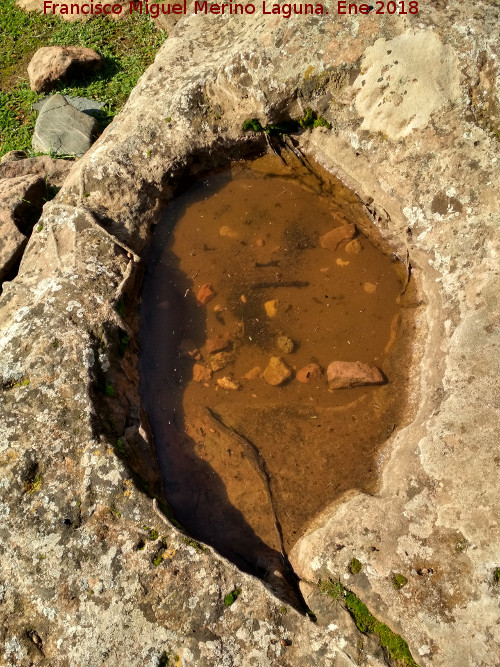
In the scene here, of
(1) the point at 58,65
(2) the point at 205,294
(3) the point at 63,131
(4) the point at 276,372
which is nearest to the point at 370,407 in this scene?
(4) the point at 276,372

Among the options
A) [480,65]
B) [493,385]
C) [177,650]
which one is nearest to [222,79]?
[480,65]

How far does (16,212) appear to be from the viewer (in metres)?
6.75

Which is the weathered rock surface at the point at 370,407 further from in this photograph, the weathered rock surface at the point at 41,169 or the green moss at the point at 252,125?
the weathered rock surface at the point at 41,169

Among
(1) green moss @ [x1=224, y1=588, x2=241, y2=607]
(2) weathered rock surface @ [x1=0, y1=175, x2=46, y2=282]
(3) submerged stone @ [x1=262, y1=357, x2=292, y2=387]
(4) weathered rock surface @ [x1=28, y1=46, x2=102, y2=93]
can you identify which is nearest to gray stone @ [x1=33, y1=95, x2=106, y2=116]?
(4) weathered rock surface @ [x1=28, y1=46, x2=102, y2=93]

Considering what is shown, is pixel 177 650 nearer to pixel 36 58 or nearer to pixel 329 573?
pixel 329 573

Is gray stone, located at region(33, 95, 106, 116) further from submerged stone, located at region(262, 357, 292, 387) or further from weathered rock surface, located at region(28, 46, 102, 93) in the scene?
submerged stone, located at region(262, 357, 292, 387)

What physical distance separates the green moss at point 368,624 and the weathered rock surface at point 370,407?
0.21ft

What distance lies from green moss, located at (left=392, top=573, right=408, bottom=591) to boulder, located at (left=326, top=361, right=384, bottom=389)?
80.6 inches

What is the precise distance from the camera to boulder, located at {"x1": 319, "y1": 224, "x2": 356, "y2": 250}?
20.3 feet

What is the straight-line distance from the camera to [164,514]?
4480 mm

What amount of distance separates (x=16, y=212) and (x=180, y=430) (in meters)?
3.95

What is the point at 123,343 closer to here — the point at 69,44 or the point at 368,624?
the point at 368,624

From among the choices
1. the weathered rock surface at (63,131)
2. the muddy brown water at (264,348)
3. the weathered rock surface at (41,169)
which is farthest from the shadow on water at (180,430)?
the weathered rock surface at (63,131)

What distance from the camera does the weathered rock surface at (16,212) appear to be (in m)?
6.35
